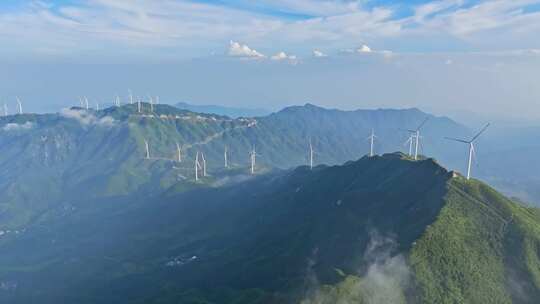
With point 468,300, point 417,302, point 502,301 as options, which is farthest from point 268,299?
point 502,301

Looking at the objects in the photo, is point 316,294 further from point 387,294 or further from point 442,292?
point 442,292

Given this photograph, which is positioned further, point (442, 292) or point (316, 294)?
point (442, 292)

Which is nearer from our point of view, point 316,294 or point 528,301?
point 316,294

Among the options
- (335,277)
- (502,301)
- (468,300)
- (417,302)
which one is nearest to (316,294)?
(335,277)

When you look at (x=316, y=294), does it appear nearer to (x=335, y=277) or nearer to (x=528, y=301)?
(x=335, y=277)

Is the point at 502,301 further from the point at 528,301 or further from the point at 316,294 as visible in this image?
the point at 316,294

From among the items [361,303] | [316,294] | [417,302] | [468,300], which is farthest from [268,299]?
[468,300]
